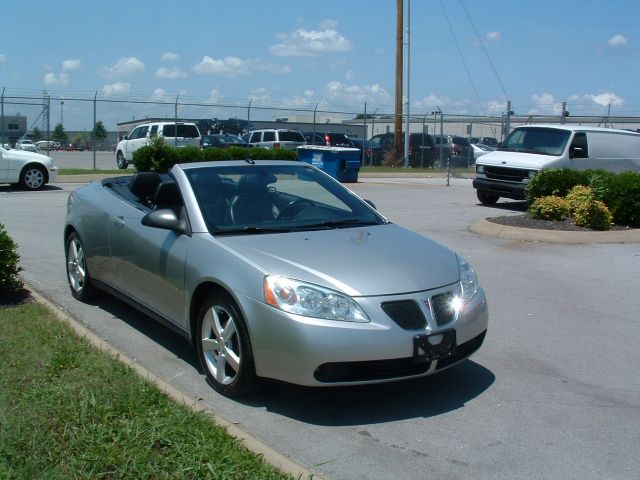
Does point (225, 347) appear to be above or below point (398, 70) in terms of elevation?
below

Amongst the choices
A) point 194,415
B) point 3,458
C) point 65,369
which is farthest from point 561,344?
point 3,458

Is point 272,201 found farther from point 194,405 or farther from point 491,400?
point 491,400

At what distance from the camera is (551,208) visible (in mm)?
12633

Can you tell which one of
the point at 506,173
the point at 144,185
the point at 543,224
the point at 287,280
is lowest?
the point at 543,224

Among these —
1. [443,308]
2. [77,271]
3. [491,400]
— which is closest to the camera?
[443,308]

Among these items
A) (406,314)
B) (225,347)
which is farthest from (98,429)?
(406,314)

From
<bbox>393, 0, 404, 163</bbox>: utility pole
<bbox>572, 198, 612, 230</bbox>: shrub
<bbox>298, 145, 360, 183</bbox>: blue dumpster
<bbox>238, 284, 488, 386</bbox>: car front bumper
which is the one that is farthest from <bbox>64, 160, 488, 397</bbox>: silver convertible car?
<bbox>393, 0, 404, 163</bbox>: utility pole

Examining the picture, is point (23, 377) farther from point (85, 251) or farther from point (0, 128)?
point (0, 128)

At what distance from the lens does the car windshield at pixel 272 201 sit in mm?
5805

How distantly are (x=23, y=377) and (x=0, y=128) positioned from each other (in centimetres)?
2534

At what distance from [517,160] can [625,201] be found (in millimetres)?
4330

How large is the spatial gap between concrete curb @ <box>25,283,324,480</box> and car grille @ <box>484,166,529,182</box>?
11709 mm

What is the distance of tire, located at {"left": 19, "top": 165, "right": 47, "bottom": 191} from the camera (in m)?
19.7

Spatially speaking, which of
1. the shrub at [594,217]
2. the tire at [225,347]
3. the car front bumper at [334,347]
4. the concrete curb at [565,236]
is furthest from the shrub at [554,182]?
the tire at [225,347]
